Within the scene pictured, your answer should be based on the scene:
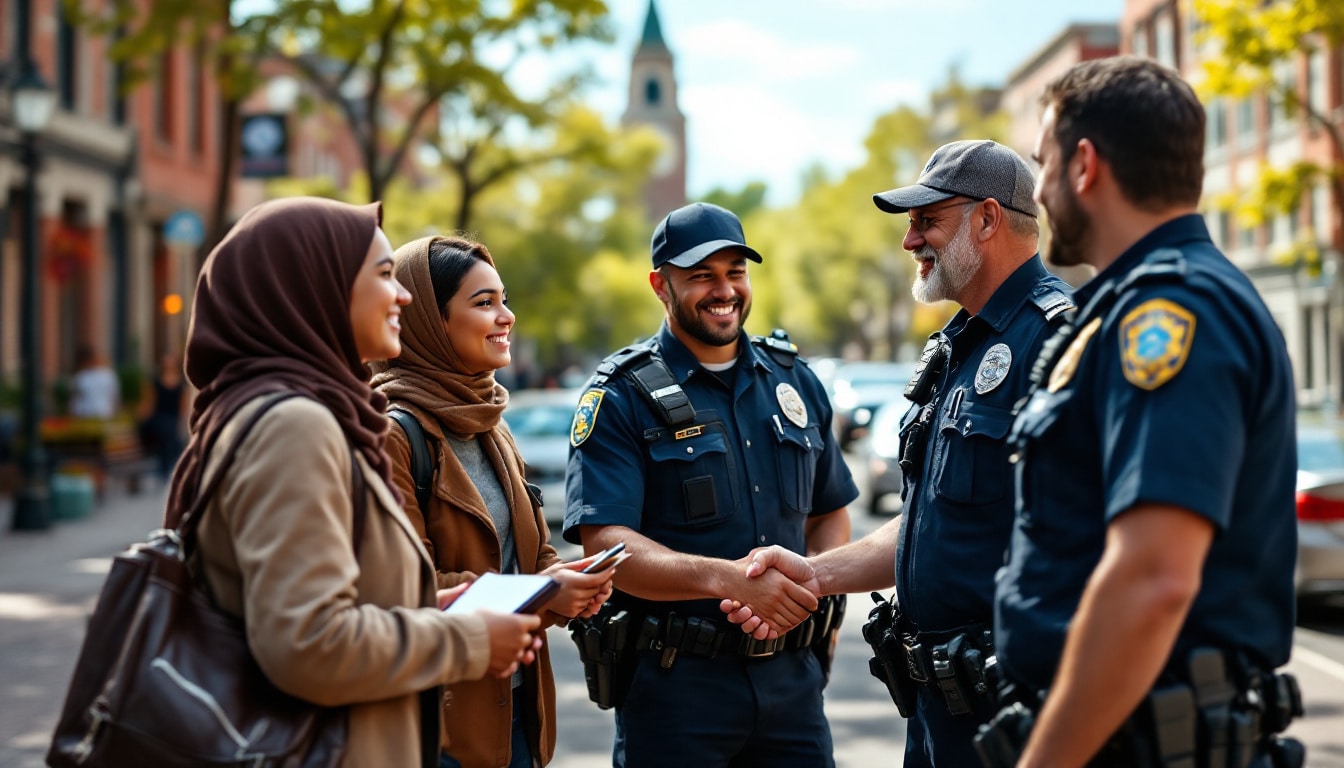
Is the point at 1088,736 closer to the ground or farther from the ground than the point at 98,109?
closer to the ground

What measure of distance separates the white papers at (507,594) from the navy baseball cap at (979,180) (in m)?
1.41

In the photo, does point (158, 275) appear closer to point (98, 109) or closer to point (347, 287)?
point (98, 109)

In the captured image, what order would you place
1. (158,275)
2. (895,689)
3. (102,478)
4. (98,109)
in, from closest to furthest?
(895,689) → (102,478) → (98,109) → (158,275)

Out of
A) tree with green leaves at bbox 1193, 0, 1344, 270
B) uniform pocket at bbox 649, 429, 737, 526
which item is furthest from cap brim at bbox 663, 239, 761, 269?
tree with green leaves at bbox 1193, 0, 1344, 270

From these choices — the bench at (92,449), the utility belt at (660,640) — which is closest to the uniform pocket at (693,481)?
the utility belt at (660,640)

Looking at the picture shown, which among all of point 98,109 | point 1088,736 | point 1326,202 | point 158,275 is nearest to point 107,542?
point 1088,736

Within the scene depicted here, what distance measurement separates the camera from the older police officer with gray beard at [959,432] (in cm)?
333

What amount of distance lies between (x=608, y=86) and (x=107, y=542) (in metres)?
16.6

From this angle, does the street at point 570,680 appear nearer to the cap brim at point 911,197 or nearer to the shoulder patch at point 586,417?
the shoulder patch at point 586,417

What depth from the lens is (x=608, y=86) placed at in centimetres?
2850

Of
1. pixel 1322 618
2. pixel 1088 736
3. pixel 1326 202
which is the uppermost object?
pixel 1326 202

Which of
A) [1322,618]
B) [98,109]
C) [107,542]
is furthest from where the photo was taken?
[98,109]

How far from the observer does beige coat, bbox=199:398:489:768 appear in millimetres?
2420

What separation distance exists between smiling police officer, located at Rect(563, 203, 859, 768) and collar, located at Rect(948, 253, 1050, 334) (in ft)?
2.96
